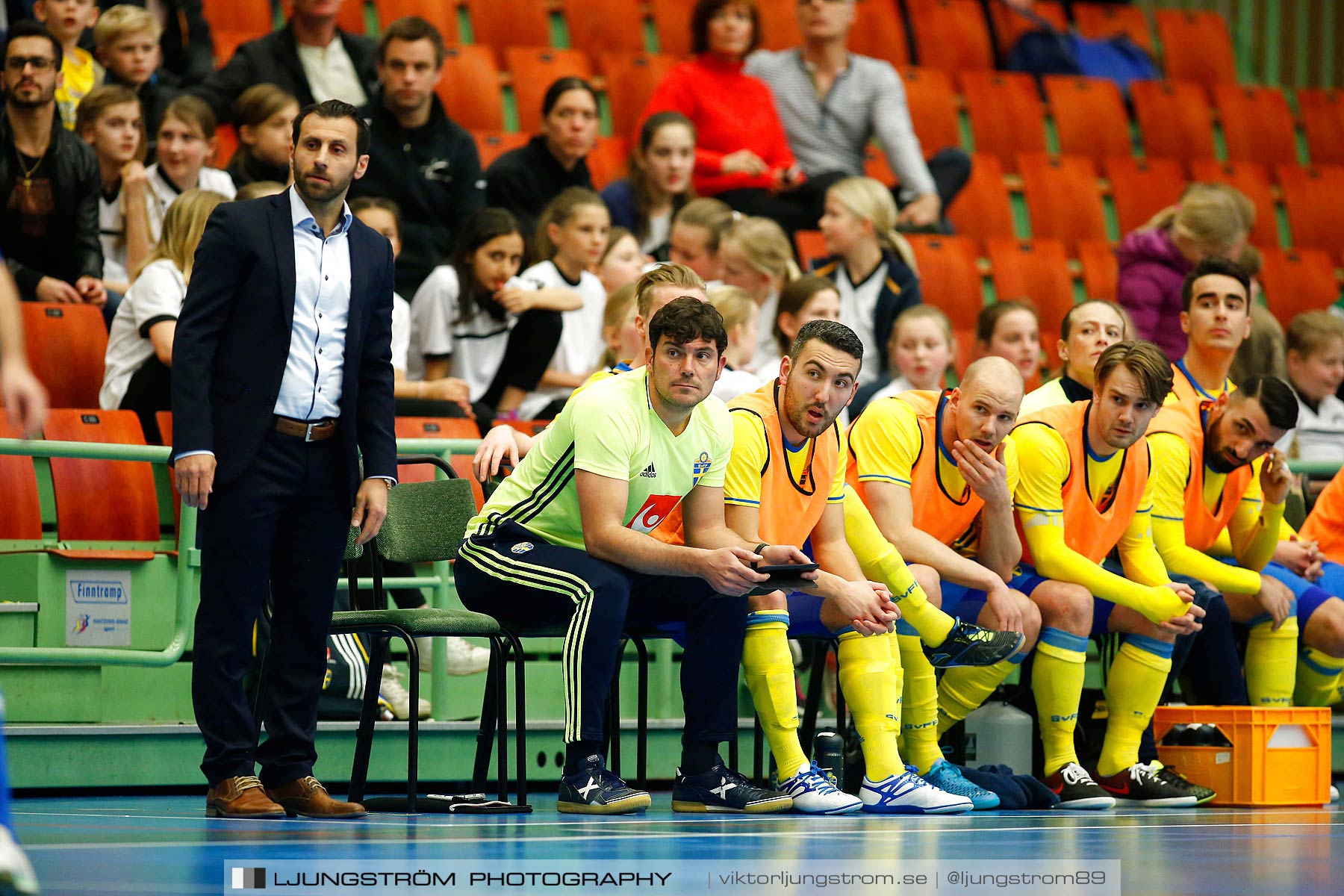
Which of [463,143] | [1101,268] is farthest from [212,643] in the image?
[1101,268]

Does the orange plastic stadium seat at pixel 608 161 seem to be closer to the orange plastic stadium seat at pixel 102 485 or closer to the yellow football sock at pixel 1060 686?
the orange plastic stadium seat at pixel 102 485

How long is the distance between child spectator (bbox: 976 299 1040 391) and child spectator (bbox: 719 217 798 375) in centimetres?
86

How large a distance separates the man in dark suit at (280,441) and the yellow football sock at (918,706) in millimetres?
1817

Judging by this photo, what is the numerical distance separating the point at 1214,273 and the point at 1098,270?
10.0 feet

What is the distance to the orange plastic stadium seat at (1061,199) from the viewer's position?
1059 cm

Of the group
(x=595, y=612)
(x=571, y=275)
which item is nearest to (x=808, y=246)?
(x=571, y=275)

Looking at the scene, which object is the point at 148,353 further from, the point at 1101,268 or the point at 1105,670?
the point at 1101,268

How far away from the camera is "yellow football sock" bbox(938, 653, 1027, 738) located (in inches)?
231

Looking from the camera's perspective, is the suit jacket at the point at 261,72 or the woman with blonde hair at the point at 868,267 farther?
the suit jacket at the point at 261,72

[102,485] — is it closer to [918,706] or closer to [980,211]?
[918,706]

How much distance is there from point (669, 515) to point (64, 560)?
1.94 m

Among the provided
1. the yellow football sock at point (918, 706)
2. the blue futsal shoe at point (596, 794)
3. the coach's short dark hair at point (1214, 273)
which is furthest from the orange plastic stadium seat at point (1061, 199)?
the blue futsal shoe at point (596, 794)

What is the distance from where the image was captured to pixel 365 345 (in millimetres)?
4777

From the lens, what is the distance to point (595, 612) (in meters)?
4.70
